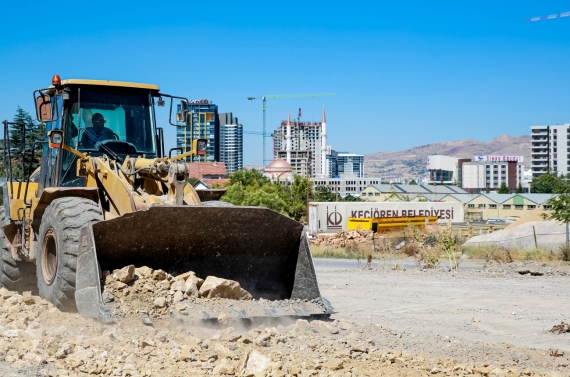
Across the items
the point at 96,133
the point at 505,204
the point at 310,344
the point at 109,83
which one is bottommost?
the point at 505,204

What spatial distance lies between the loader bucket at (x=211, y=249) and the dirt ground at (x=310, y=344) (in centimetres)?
61

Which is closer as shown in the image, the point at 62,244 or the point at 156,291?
the point at 156,291

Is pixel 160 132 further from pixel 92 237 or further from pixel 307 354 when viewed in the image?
pixel 307 354

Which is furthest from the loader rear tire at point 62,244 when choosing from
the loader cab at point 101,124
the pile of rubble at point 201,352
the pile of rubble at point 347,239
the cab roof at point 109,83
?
the pile of rubble at point 347,239

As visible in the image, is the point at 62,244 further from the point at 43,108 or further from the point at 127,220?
the point at 43,108

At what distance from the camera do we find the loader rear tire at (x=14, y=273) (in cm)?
1201

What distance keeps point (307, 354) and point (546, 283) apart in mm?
9636

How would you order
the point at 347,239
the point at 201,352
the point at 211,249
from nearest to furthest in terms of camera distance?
the point at 201,352
the point at 211,249
the point at 347,239

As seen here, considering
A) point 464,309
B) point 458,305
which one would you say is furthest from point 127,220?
point 458,305

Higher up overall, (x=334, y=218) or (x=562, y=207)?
(x=562, y=207)

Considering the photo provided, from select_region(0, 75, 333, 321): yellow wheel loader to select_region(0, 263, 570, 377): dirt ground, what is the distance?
0.42 metres

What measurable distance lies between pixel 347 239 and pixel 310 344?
29.7 meters

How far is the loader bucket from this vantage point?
898 cm

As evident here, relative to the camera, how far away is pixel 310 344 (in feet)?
26.2
